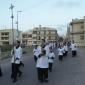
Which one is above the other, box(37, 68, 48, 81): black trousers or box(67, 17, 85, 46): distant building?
box(67, 17, 85, 46): distant building

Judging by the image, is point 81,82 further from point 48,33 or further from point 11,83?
point 48,33

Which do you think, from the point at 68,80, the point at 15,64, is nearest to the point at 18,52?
the point at 15,64

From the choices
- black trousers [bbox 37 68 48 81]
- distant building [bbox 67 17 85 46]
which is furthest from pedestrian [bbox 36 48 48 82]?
distant building [bbox 67 17 85 46]

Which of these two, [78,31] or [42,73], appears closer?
[42,73]

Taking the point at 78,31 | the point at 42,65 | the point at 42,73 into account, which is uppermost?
the point at 78,31

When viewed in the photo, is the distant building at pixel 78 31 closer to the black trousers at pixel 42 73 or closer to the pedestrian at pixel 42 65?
the black trousers at pixel 42 73

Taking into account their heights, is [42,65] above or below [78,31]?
below

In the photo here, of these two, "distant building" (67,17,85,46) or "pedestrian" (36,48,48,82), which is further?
"distant building" (67,17,85,46)

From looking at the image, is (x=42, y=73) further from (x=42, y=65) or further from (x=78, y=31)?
(x=78, y=31)

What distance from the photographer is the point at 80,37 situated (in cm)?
11300

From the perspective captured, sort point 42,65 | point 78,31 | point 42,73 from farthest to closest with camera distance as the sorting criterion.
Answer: point 78,31, point 42,73, point 42,65

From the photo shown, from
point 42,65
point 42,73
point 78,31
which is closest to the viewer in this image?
point 42,65

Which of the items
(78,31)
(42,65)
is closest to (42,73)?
(42,65)

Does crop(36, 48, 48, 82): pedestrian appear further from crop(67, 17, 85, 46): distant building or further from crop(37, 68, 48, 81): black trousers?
crop(67, 17, 85, 46): distant building
